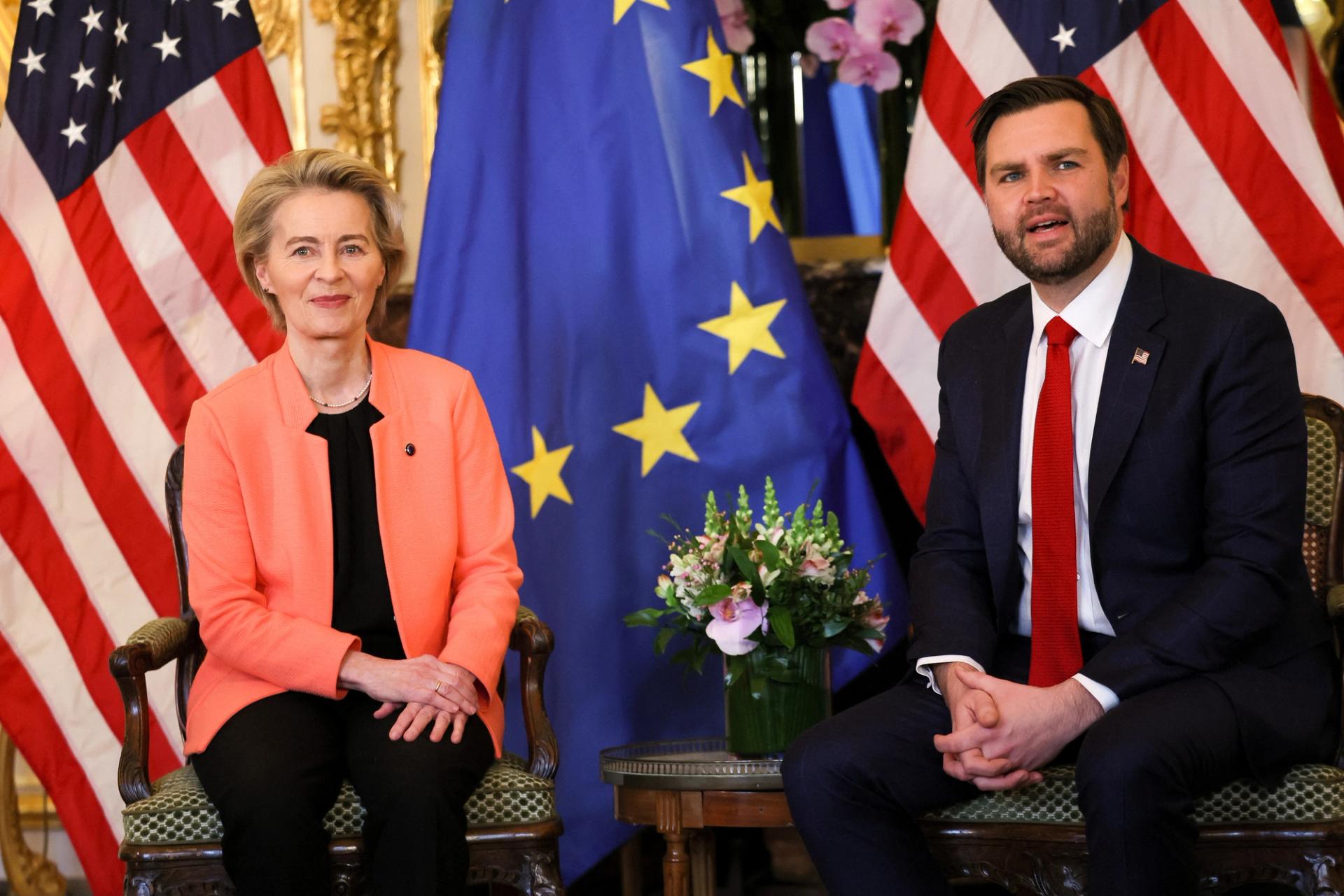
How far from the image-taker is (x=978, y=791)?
7.77ft

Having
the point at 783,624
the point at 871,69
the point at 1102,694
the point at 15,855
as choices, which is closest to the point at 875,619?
the point at 783,624

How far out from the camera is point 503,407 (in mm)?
3357

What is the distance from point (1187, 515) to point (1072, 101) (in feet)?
2.54

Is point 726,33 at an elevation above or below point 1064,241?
above

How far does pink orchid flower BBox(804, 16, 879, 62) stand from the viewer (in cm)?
377

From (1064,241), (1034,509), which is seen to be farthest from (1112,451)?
(1064,241)

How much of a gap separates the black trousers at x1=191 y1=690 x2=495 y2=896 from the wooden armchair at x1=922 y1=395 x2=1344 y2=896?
798 mm

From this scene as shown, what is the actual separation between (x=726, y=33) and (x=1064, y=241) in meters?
1.65

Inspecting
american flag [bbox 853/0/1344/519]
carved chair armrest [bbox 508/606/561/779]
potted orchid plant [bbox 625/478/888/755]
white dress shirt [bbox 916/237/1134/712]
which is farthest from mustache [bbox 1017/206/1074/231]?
carved chair armrest [bbox 508/606/561/779]

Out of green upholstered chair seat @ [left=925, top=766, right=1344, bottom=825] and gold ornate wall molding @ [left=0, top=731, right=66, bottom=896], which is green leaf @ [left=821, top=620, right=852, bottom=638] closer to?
green upholstered chair seat @ [left=925, top=766, right=1344, bottom=825]

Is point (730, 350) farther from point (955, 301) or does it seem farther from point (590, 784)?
point (590, 784)

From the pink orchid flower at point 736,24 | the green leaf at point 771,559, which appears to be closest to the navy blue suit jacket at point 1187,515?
the green leaf at point 771,559

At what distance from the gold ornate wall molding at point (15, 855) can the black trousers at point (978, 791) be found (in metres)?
2.52

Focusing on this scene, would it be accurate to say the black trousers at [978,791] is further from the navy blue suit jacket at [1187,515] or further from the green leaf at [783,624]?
the green leaf at [783,624]
